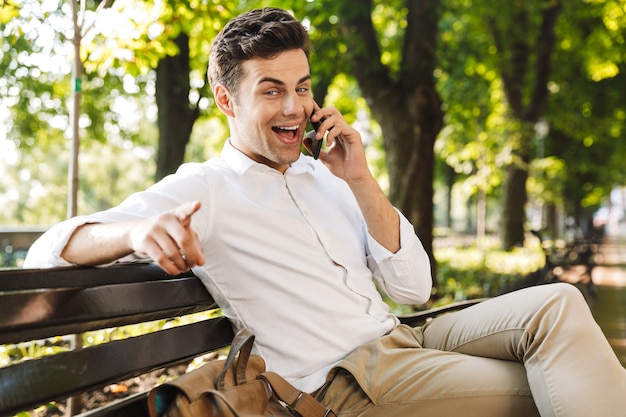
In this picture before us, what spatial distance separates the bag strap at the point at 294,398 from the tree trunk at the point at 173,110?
7811mm

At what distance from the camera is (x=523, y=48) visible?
16.7 meters

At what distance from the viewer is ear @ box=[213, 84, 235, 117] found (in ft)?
8.89

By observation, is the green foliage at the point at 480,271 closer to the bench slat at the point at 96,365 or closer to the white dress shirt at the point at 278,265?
the white dress shirt at the point at 278,265

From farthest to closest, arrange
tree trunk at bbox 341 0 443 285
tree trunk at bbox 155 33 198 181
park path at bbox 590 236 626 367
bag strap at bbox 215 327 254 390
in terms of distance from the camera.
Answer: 1. tree trunk at bbox 155 33 198 181
2. tree trunk at bbox 341 0 443 285
3. park path at bbox 590 236 626 367
4. bag strap at bbox 215 327 254 390

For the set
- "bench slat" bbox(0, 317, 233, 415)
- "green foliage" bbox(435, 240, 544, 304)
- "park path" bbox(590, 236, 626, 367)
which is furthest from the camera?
"green foliage" bbox(435, 240, 544, 304)

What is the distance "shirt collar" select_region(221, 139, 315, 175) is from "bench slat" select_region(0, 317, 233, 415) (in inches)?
23.0

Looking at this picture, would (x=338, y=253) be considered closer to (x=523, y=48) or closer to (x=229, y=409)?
(x=229, y=409)

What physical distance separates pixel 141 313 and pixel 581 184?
88.4 ft

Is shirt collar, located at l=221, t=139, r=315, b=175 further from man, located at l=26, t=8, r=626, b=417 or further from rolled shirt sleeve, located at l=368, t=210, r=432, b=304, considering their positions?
rolled shirt sleeve, located at l=368, t=210, r=432, b=304

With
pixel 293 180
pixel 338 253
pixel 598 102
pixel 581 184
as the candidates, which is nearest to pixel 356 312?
pixel 338 253

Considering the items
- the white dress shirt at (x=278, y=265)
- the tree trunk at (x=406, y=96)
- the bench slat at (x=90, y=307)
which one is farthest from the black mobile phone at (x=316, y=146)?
the tree trunk at (x=406, y=96)

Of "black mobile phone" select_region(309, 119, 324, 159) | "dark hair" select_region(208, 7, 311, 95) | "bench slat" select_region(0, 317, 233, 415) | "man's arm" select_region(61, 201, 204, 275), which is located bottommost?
"bench slat" select_region(0, 317, 233, 415)

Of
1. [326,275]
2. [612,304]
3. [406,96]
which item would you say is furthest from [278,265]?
[612,304]

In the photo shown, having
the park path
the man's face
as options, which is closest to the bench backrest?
the man's face
